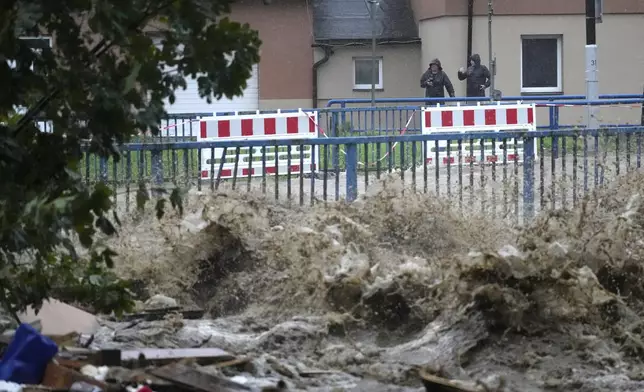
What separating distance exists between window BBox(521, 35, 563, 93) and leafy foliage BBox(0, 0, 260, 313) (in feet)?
104

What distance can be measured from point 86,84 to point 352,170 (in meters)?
6.39

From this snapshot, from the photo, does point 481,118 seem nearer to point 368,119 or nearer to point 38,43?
point 368,119

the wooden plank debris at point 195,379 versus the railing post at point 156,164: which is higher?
the railing post at point 156,164

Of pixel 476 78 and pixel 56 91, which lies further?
pixel 476 78

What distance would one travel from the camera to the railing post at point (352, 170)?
11211mm

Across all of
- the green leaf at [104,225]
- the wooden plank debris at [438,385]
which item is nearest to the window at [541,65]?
the wooden plank debris at [438,385]

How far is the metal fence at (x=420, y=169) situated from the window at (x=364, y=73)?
2486 centimetres

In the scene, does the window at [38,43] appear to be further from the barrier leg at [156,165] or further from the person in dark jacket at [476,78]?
the person in dark jacket at [476,78]

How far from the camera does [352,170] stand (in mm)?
11273

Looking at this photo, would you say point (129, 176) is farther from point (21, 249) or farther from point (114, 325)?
point (21, 249)

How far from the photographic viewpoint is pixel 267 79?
36250 mm

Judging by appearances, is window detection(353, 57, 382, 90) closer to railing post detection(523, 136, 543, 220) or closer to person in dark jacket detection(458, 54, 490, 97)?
person in dark jacket detection(458, 54, 490, 97)

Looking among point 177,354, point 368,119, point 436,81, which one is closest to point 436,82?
point 436,81

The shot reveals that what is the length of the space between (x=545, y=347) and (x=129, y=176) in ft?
15.8
